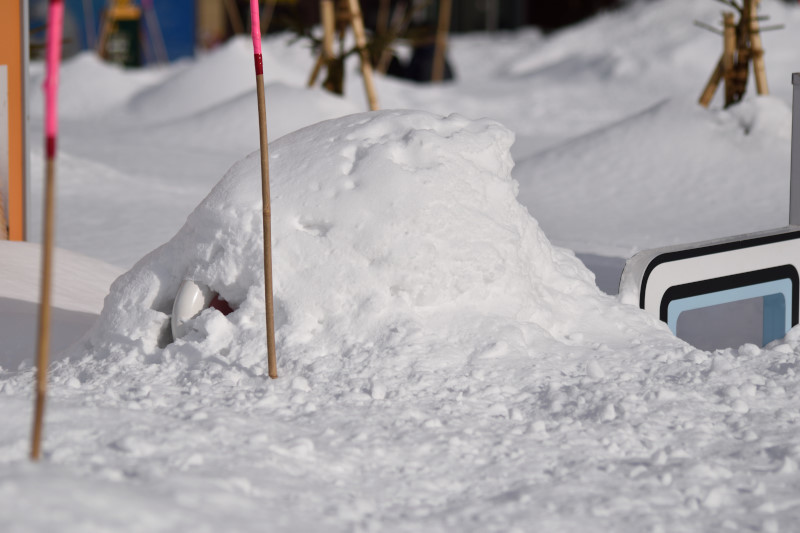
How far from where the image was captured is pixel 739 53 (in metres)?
6.60

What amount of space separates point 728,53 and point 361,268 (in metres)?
4.63

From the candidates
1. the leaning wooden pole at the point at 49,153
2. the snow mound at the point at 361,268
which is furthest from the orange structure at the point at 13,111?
the leaning wooden pole at the point at 49,153

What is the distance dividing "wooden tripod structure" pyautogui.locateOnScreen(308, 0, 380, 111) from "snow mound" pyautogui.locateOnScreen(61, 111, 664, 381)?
14.3 feet

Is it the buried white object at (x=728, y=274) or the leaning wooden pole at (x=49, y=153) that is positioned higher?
the leaning wooden pole at (x=49, y=153)

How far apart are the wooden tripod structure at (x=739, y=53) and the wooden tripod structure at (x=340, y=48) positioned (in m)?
2.11

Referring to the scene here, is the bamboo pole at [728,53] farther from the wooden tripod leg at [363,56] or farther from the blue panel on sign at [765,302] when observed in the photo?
the blue panel on sign at [765,302]

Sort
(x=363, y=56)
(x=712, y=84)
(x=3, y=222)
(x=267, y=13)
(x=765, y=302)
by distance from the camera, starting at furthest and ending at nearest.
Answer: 1. (x=267, y=13)
2. (x=363, y=56)
3. (x=712, y=84)
4. (x=3, y=222)
5. (x=765, y=302)

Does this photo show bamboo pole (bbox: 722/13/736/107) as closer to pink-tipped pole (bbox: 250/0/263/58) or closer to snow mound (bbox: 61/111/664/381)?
snow mound (bbox: 61/111/664/381)

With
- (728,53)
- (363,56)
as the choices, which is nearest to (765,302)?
(728,53)

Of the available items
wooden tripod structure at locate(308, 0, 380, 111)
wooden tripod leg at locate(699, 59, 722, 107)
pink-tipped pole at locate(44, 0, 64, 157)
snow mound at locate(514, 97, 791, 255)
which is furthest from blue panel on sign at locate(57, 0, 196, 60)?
pink-tipped pole at locate(44, 0, 64, 157)

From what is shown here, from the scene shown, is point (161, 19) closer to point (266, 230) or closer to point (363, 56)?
point (363, 56)

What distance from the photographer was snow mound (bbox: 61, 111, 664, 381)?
8.21ft

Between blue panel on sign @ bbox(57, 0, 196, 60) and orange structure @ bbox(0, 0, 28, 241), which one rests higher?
blue panel on sign @ bbox(57, 0, 196, 60)

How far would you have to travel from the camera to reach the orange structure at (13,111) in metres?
4.24
